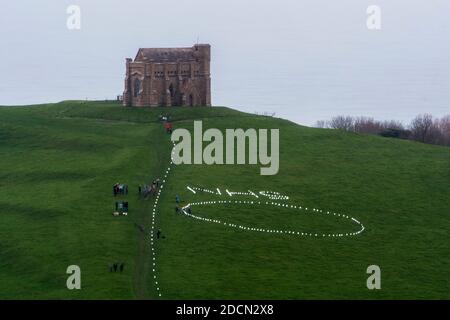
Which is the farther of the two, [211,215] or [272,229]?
[211,215]

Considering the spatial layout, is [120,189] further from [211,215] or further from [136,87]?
[136,87]

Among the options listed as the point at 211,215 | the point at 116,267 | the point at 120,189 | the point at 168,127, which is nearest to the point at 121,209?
the point at 120,189

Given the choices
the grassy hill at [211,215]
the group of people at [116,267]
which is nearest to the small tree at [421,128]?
the grassy hill at [211,215]

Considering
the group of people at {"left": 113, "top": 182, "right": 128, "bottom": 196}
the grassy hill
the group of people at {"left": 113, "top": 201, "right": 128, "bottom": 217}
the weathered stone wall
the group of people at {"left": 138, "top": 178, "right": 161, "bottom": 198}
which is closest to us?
the grassy hill

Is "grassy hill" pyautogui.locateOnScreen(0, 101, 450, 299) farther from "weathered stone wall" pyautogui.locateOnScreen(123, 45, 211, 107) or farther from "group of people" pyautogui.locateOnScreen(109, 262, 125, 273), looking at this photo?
"weathered stone wall" pyautogui.locateOnScreen(123, 45, 211, 107)

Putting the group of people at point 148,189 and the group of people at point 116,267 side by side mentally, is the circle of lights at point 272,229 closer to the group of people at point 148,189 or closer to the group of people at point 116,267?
the group of people at point 148,189

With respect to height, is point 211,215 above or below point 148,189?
below

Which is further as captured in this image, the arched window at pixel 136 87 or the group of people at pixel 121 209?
the arched window at pixel 136 87

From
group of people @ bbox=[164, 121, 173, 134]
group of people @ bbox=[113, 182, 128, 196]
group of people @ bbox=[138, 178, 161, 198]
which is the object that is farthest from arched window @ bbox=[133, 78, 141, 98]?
group of people @ bbox=[113, 182, 128, 196]

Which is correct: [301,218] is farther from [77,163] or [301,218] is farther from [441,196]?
[77,163]
